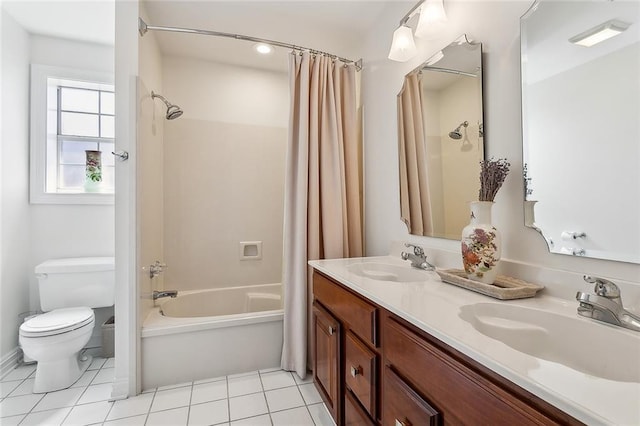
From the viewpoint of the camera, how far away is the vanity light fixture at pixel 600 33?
789 millimetres

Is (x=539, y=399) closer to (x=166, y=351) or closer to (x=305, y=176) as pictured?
(x=305, y=176)

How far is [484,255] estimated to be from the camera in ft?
3.33

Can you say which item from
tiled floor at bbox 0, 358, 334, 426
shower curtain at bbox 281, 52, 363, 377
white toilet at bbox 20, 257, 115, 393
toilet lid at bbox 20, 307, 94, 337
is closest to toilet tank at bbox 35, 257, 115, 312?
white toilet at bbox 20, 257, 115, 393

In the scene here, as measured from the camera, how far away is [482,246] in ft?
3.34

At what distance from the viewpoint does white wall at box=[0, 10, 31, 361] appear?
194 cm

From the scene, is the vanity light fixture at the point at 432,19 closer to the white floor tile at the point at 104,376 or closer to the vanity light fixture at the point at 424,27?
the vanity light fixture at the point at 424,27

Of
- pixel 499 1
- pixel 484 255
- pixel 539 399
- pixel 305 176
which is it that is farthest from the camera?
pixel 305 176

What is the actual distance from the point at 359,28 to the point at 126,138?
1749 mm

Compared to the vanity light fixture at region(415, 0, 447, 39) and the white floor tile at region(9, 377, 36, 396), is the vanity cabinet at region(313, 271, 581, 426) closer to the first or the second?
the vanity light fixture at region(415, 0, 447, 39)

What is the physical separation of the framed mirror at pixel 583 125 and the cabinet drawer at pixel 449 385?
1.84ft

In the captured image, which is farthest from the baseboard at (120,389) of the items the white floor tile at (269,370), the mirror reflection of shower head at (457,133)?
the mirror reflection of shower head at (457,133)

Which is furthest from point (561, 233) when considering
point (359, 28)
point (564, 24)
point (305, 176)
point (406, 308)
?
point (359, 28)

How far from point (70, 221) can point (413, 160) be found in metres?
2.56

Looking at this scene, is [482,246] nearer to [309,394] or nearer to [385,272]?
[385,272]
